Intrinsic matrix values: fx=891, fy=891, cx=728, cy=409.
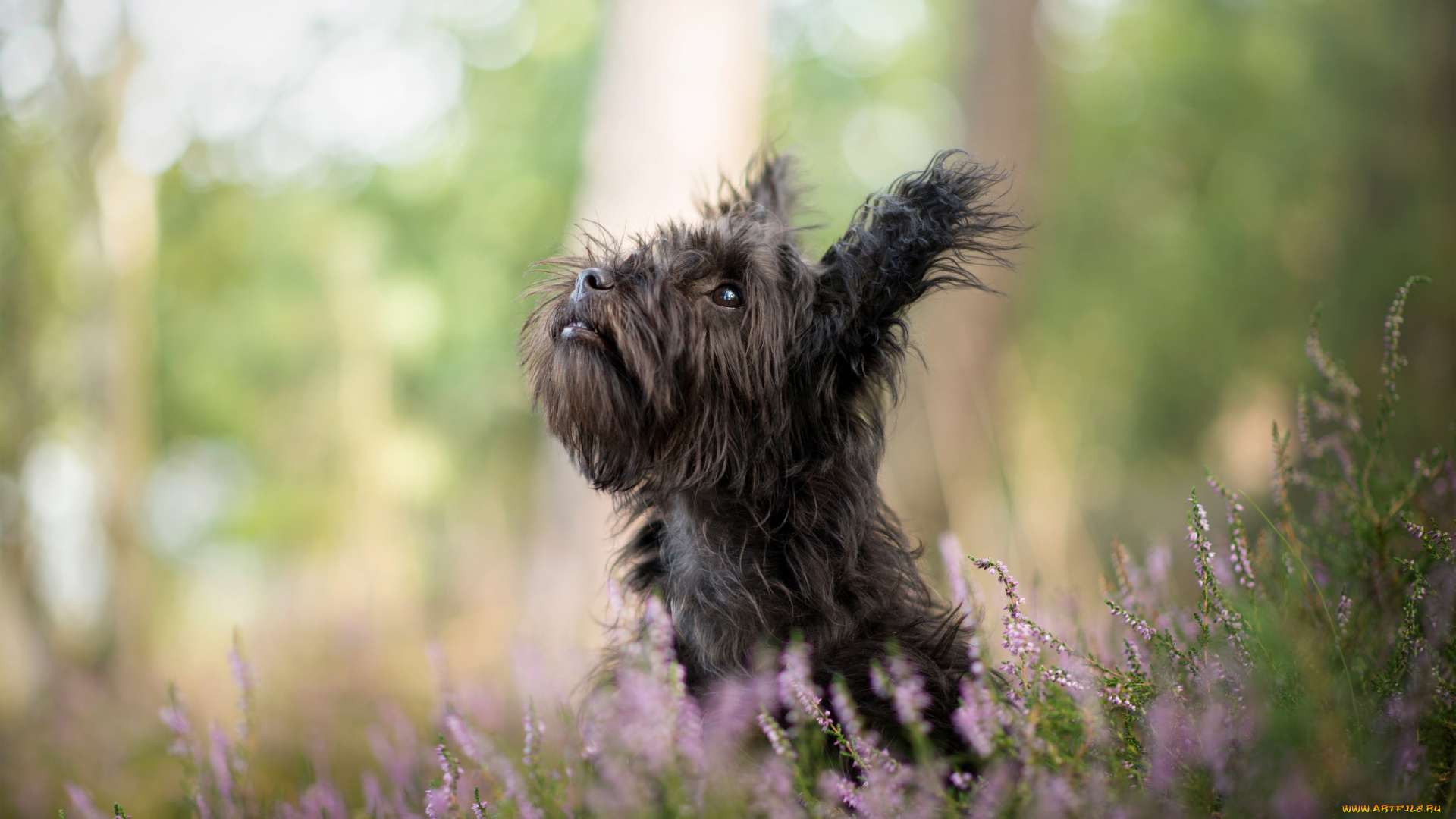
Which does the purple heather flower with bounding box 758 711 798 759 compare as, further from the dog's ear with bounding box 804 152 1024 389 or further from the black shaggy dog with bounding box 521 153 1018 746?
the dog's ear with bounding box 804 152 1024 389

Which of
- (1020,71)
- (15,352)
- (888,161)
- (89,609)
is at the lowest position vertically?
(89,609)

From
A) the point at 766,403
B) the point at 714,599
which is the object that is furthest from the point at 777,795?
the point at 766,403

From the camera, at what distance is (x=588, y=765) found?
7.83ft

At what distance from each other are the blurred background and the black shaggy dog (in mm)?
402

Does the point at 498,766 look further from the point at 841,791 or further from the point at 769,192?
the point at 769,192

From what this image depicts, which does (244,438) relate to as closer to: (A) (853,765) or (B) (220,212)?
(B) (220,212)

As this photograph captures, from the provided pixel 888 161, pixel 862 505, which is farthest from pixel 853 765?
pixel 888 161

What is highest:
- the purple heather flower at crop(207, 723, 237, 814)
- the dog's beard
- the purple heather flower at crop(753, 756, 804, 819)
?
the dog's beard

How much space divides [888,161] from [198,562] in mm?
18936

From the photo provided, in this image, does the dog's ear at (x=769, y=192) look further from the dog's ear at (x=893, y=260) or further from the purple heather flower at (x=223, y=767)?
the purple heather flower at (x=223, y=767)

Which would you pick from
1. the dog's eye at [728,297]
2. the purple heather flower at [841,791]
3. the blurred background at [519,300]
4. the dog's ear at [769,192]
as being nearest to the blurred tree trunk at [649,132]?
the blurred background at [519,300]

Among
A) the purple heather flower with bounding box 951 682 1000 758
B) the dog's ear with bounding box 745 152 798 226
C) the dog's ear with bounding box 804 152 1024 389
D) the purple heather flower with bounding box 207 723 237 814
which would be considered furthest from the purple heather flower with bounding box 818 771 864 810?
the dog's ear with bounding box 745 152 798 226

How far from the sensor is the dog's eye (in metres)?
2.56

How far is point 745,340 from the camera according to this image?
2523 millimetres
